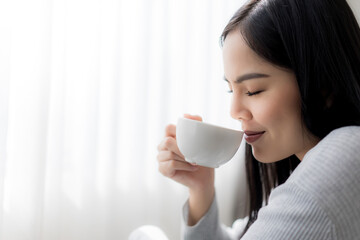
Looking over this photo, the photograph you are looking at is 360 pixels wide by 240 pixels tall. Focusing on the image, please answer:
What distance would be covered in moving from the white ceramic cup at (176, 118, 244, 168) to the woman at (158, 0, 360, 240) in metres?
0.04

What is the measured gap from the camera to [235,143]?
0.82 meters

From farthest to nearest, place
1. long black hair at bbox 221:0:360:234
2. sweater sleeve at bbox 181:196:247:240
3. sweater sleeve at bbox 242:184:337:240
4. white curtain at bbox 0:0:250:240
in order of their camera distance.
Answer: sweater sleeve at bbox 181:196:247:240, white curtain at bbox 0:0:250:240, long black hair at bbox 221:0:360:234, sweater sleeve at bbox 242:184:337:240

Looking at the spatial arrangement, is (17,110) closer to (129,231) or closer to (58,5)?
(58,5)

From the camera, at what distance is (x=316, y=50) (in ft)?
2.32

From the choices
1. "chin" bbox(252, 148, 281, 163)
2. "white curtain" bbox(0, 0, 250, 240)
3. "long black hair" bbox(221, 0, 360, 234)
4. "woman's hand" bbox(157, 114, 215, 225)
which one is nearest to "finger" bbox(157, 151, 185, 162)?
"woman's hand" bbox(157, 114, 215, 225)

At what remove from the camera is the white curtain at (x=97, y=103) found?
1.00 meters

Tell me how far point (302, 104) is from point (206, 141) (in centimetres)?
21

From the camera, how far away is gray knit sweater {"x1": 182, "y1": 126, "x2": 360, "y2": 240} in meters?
0.58

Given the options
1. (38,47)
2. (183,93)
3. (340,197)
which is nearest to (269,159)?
(340,197)

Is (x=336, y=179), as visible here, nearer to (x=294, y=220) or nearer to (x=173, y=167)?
Result: (x=294, y=220)

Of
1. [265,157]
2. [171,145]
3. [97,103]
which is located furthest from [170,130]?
[265,157]

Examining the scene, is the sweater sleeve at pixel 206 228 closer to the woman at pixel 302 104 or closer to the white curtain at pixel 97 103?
the white curtain at pixel 97 103

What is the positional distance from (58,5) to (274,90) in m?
0.65

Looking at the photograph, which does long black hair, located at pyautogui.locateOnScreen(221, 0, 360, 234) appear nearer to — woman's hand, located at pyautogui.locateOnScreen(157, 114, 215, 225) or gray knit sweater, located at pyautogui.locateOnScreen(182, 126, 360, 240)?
gray knit sweater, located at pyautogui.locateOnScreen(182, 126, 360, 240)
